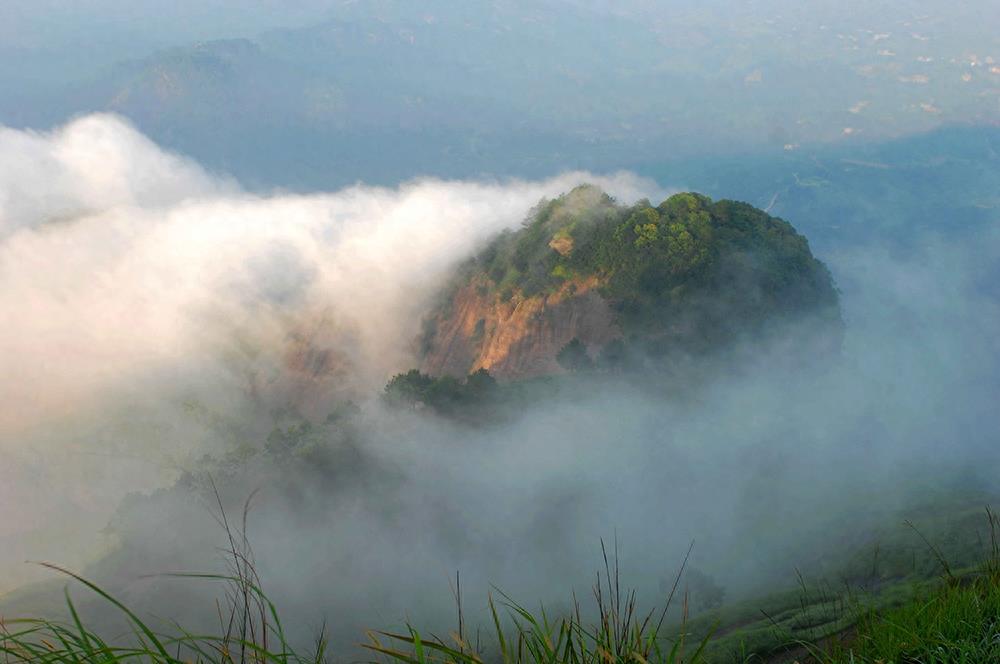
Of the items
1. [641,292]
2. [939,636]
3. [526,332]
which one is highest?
[641,292]

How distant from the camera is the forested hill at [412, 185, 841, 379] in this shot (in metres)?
46.1

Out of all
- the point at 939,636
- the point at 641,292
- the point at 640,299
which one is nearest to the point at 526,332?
the point at 640,299

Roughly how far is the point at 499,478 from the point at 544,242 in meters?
20.8

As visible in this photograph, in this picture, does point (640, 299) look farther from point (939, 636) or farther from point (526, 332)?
point (939, 636)

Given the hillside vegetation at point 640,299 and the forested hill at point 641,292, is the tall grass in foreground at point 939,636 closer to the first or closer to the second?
the hillside vegetation at point 640,299

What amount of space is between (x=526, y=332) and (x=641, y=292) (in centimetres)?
757

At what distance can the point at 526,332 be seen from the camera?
48594mm

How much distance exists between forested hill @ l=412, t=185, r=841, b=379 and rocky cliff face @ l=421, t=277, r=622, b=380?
0.23 ft

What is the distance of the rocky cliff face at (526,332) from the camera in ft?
156

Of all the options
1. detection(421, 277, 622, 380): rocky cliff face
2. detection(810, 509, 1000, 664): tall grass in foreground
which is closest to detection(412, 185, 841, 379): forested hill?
detection(421, 277, 622, 380): rocky cliff face

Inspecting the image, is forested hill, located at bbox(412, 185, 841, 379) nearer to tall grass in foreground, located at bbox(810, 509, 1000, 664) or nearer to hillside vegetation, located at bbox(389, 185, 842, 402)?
hillside vegetation, located at bbox(389, 185, 842, 402)

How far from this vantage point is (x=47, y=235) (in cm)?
12138

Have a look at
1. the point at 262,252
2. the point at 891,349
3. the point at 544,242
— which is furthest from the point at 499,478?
the point at 262,252

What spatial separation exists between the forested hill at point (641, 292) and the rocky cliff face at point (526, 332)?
0.07 metres
